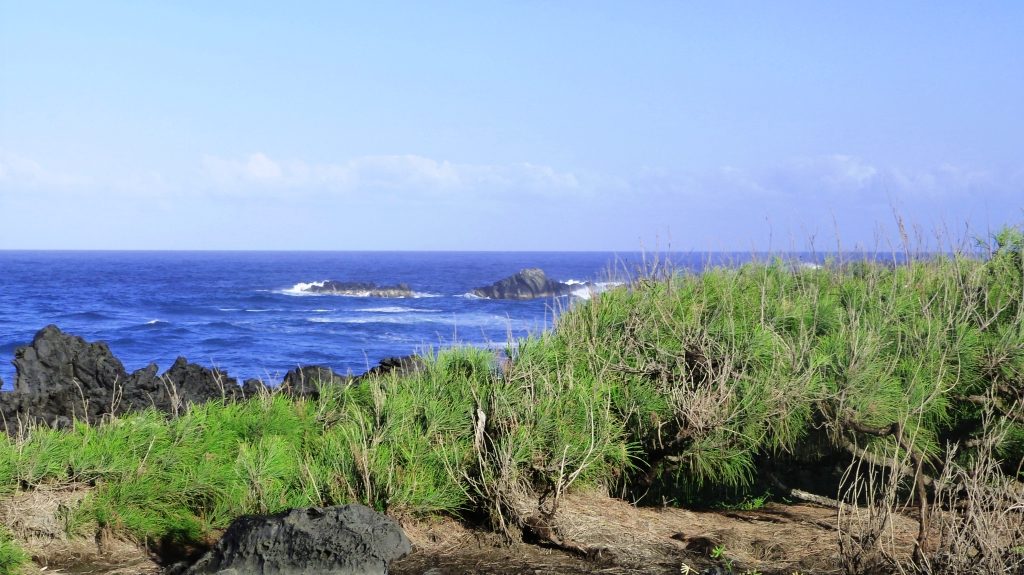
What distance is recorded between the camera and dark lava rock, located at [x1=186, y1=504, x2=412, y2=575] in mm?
6027

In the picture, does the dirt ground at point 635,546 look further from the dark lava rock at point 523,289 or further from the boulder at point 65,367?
the dark lava rock at point 523,289

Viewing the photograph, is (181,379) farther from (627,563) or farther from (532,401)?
(627,563)

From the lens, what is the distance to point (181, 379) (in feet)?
50.4

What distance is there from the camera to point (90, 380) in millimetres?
15406

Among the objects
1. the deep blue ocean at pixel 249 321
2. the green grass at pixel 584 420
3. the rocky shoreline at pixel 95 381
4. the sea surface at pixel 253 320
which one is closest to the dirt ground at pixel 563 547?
the green grass at pixel 584 420

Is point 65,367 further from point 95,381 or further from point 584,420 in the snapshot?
point 584,420

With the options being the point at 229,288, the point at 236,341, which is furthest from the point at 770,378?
the point at 229,288

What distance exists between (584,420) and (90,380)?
35.3 feet

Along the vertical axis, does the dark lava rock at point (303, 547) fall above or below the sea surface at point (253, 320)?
above

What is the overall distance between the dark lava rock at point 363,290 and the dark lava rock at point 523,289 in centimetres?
574

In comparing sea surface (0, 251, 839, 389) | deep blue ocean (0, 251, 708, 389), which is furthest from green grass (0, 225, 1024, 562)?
sea surface (0, 251, 839, 389)

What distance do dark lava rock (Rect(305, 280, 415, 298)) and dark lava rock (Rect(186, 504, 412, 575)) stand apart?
2404 inches

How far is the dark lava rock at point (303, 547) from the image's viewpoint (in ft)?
19.8

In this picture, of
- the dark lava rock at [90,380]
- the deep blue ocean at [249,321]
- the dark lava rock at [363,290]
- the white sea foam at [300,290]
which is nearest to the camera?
the dark lava rock at [90,380]
